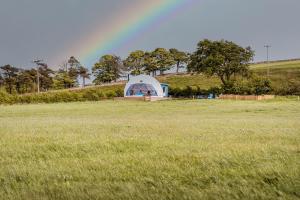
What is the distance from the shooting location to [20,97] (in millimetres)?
71562

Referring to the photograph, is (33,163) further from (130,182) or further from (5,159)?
(130,182)

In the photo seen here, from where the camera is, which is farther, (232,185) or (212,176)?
(212,176)

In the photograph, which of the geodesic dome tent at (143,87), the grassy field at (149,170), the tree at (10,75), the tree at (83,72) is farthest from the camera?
the tree at (83,72)

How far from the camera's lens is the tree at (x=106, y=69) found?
151 metres

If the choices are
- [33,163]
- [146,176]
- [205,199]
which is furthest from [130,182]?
[33,163]

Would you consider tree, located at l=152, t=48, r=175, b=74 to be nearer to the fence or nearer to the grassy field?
the fence

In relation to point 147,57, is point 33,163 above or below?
below

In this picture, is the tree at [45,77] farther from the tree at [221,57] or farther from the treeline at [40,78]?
the tree at [221,57]

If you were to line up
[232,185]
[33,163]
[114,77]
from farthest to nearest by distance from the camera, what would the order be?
1. [114,77]
2. [33,163]
3. [232,185]

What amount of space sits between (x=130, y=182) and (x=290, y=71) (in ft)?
470

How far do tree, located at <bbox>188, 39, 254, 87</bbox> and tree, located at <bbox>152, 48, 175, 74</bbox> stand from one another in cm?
6042

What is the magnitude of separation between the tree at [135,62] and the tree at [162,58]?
5426 millimetres

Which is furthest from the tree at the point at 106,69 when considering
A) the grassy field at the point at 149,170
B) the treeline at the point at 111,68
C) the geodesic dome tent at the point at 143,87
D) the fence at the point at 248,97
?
the grassy field at the point at 149,170

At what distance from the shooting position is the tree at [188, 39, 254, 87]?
293ft
